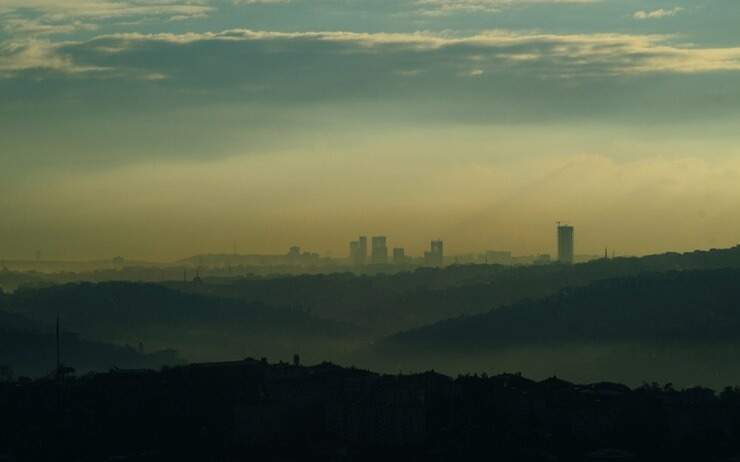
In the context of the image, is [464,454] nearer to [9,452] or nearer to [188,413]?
[188,413]

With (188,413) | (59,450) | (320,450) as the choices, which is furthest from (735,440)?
(59,450)

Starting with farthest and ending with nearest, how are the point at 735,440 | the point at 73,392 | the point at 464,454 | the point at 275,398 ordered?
the point at 73,392 → the point at 275,398 → the point at 735,440 → the point at 464,454

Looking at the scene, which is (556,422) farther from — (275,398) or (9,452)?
(9,452)

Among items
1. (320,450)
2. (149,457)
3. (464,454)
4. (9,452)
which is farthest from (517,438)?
(9,452)

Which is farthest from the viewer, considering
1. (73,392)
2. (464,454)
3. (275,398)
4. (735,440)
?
(73,392)

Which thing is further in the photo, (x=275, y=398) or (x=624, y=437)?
(x=275, y=398)

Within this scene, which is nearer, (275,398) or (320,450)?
(320,450)
